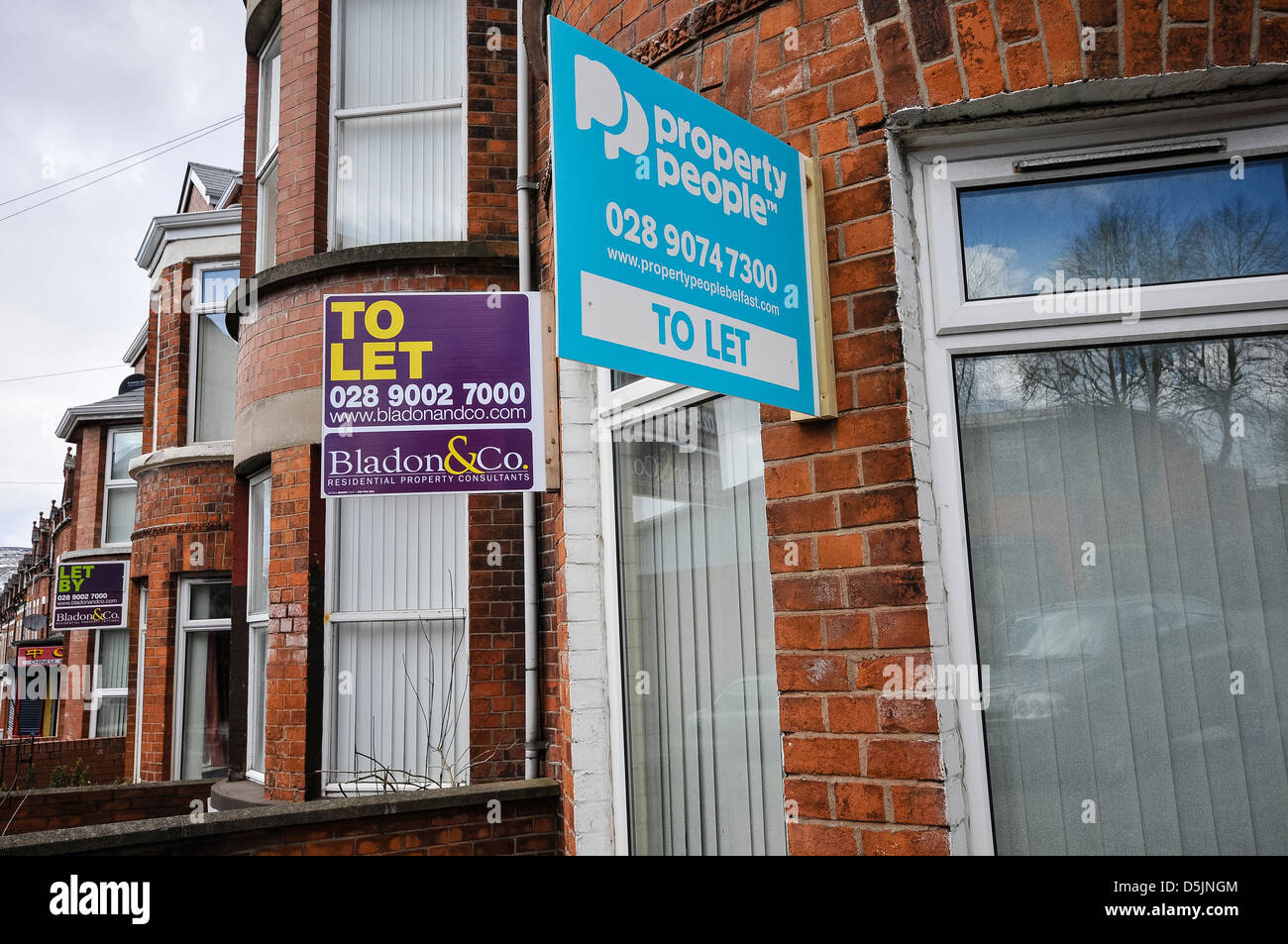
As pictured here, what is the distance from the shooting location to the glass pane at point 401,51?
20.6 feet

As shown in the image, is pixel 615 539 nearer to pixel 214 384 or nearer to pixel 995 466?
pixel 995 466

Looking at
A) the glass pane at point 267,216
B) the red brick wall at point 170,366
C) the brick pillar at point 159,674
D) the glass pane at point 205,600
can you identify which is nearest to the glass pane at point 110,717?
the brick pillar at point 159,674

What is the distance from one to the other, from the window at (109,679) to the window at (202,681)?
9.29m

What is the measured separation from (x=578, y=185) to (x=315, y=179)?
4717mm

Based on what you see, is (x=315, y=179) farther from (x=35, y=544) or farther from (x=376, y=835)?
(x=35, y=544)

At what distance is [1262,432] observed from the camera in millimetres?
2461

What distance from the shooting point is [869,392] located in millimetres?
2600

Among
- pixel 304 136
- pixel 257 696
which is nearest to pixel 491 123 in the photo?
pixel 304 136


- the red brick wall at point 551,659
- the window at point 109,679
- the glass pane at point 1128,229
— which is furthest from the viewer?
the window at point 109,679

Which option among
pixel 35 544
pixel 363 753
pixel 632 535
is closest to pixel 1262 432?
pixel 632 535

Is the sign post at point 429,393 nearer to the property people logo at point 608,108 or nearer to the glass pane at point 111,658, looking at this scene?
the property people logo at point 608,108

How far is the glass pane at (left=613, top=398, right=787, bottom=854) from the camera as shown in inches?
123
